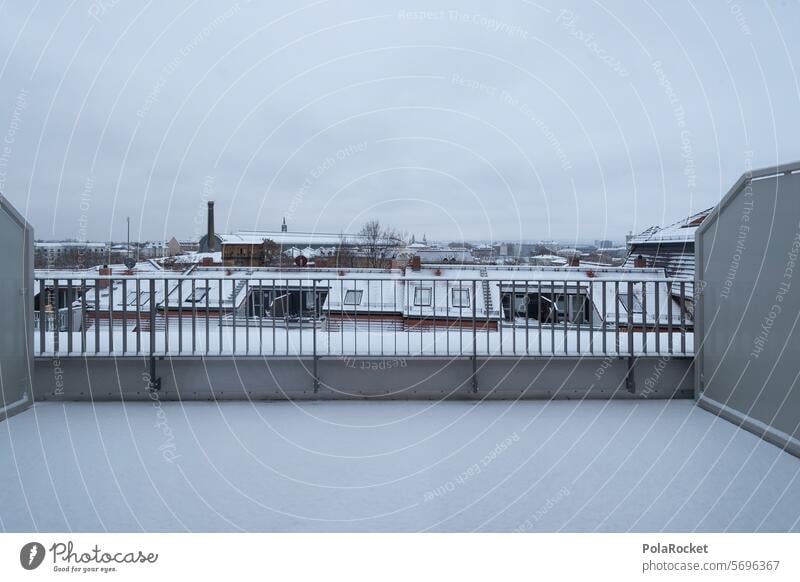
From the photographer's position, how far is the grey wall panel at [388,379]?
3.99 metres

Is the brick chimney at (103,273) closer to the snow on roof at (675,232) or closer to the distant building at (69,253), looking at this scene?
the distant building at (69,253)

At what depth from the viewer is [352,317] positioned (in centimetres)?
464

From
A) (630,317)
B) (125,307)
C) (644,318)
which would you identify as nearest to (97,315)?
(125,307)

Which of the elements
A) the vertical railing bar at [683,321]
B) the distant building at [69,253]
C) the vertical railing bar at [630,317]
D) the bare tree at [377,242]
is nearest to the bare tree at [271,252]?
the bare tree at [377,242]

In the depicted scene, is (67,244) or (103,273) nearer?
(67,244)

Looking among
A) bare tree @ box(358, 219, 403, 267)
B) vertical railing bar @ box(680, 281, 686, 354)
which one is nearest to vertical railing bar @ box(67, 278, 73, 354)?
bare tree @ box(358, 219, 403, 267)

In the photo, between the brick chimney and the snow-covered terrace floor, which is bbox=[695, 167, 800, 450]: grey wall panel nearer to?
the snow-covered terrace floor

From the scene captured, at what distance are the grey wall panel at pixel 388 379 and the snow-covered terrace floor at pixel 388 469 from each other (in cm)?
16
